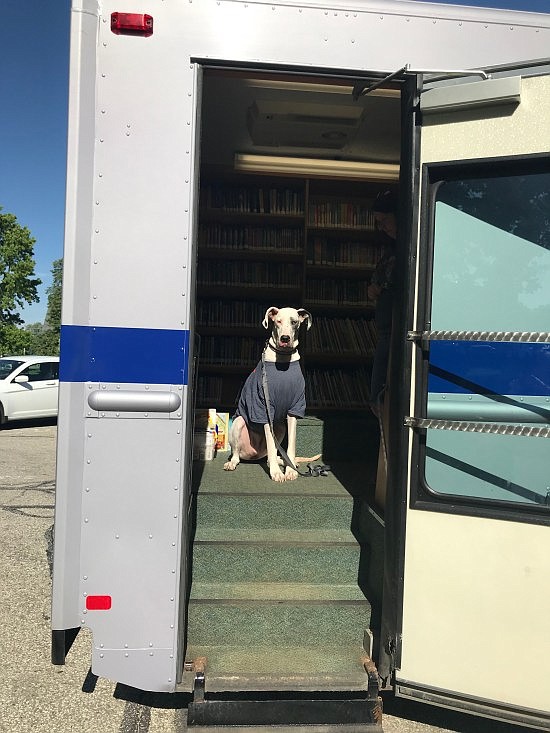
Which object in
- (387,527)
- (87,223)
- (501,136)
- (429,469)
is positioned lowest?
(387,527)

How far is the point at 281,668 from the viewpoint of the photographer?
2521 mm

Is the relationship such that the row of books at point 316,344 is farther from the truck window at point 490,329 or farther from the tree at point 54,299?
the tree at point 54,299

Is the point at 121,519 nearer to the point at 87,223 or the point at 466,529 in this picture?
the point at 87,223

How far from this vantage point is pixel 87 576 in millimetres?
2270

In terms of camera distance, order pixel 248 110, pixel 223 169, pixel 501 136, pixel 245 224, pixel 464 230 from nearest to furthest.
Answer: pixel 501 136 < pixel 464 230 < pixel 248 110 < pixel 223 169 < pixel 245 224

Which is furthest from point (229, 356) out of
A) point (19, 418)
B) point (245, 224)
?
point (19, 418)

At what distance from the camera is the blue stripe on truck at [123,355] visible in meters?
2.26

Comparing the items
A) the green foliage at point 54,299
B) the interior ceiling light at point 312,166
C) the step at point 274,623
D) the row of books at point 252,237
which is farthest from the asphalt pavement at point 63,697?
the green foliage at point 54,299

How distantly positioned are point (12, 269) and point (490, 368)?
29.4 metres

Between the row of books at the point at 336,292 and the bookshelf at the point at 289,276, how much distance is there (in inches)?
0.4

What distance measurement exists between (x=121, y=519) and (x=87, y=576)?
0.27 meters

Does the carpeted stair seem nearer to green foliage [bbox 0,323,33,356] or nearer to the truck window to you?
the truck window

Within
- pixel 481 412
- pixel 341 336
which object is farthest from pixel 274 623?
pixel 341 336

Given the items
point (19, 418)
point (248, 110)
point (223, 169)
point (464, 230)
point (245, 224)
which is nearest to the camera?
point (464, 230)
